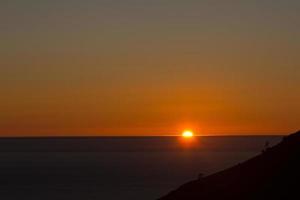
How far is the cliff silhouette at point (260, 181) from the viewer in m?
21.3

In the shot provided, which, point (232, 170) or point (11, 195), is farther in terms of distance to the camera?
point (11, 195)

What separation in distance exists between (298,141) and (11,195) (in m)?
80.2

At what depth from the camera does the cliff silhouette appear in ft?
69.8

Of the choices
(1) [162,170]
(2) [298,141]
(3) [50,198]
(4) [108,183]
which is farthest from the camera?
(1) [162,170]

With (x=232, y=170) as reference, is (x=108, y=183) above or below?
above

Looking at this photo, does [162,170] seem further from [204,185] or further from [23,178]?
[204,185]

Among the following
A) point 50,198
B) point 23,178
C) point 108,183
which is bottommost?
point 50,198

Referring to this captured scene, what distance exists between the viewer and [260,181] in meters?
22.4

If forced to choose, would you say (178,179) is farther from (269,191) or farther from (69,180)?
(269,191)

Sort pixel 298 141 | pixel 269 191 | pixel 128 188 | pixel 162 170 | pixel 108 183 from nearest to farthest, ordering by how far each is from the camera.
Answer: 1. pixel 269 191
2. pixel 298 141
3. pixel 128 188
4. pixel 108 183
5. pixel 162 170

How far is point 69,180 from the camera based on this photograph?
5020 inches

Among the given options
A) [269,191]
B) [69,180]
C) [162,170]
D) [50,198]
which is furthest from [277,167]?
[162,170]

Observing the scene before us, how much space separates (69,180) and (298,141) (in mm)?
105148

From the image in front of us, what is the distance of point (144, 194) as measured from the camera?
97188 mm
